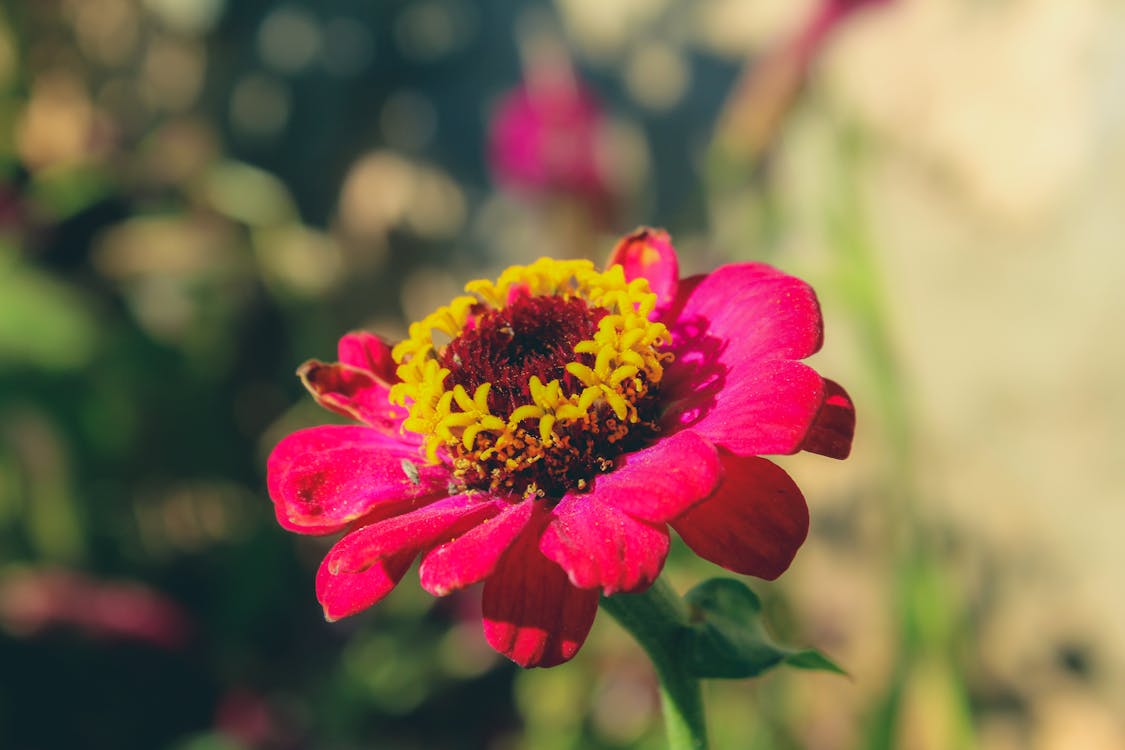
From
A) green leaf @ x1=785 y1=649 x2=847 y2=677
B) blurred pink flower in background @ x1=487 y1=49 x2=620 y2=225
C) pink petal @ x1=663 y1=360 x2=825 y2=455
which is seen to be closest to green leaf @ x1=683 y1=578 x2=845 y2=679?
green leaf @ x1=785 y1=649 x2=847 y2=677

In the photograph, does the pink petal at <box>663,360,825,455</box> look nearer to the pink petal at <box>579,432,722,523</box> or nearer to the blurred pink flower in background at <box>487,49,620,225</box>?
the pink petal at <box>579,432,722,523</box>

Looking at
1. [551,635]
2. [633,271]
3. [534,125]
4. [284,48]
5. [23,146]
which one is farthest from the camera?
[284,48]

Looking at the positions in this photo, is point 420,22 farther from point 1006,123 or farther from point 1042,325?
point 1042,325

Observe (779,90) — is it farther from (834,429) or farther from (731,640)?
(731,640)

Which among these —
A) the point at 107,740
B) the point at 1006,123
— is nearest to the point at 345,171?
the point at 107,740

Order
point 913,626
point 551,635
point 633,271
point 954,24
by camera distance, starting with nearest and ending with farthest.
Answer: point 551,635, point 633,271, point 913,626, point 954,24

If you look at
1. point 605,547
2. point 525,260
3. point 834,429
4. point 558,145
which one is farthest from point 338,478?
point 525,260
